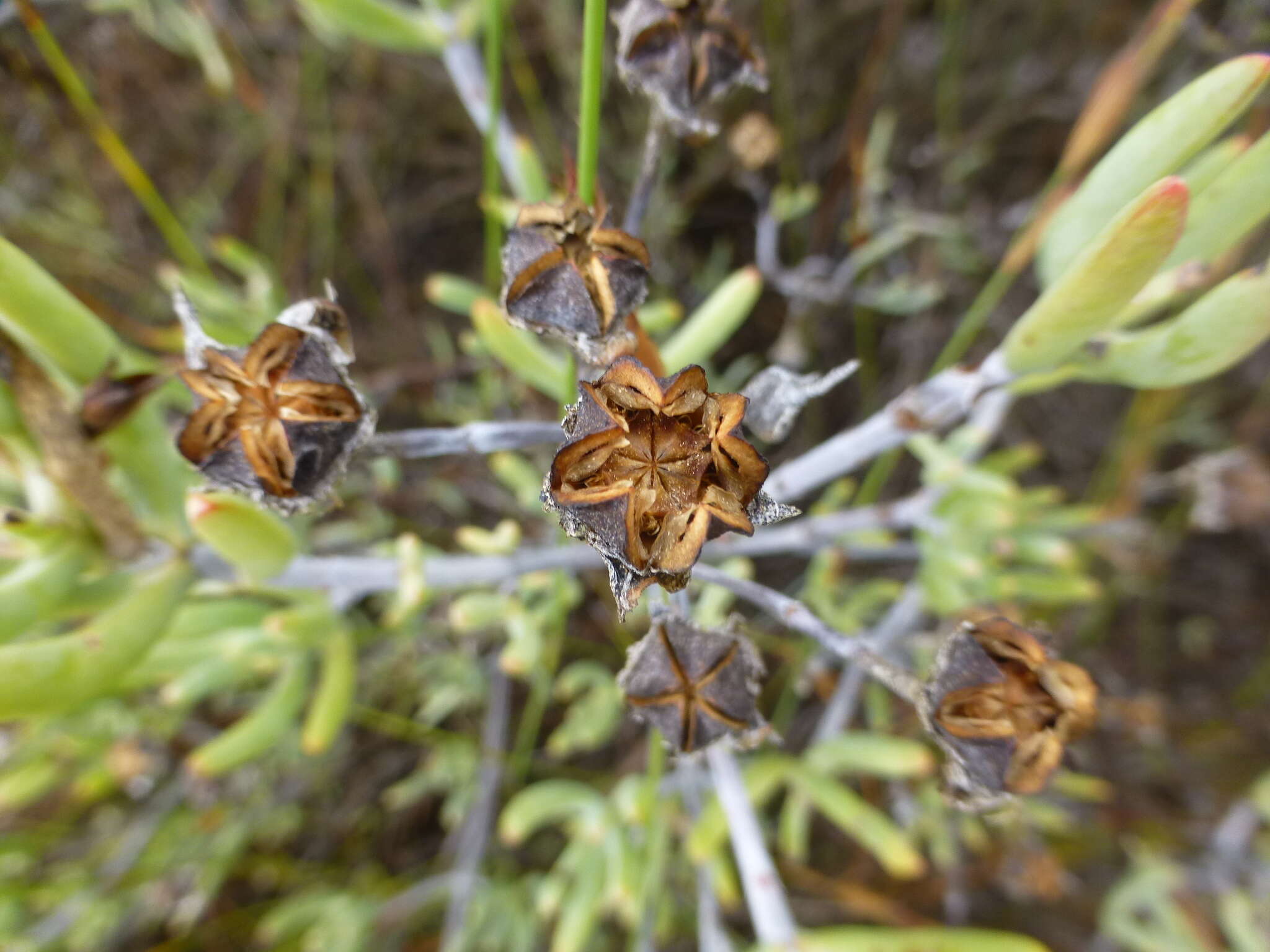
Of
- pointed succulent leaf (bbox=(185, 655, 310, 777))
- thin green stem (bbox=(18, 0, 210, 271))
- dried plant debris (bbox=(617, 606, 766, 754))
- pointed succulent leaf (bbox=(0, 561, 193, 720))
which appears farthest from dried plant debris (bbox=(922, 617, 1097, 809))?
thin green stem (bbox=(18, 0, 210, 271))

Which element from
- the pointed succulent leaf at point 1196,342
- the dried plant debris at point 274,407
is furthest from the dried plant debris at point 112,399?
the pointed succulent leaf at point 1196,342

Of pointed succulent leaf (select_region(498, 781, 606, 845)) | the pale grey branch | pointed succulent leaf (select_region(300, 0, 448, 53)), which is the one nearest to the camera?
the pale grey branch

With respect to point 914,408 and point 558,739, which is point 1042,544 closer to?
point 914,408

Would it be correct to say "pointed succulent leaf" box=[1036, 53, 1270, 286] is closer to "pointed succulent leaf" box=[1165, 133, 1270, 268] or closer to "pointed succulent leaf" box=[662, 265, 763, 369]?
"pointed succulent leaf" box=[1165, 133, 1270, 268]

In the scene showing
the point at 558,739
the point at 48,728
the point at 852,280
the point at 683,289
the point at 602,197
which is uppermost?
the point at 683,289

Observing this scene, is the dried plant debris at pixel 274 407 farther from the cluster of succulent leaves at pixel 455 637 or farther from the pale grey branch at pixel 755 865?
the pale grey branch at pixel 755 865

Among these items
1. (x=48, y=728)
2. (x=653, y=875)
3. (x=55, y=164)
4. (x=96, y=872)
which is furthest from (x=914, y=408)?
(x=55, y=164)
